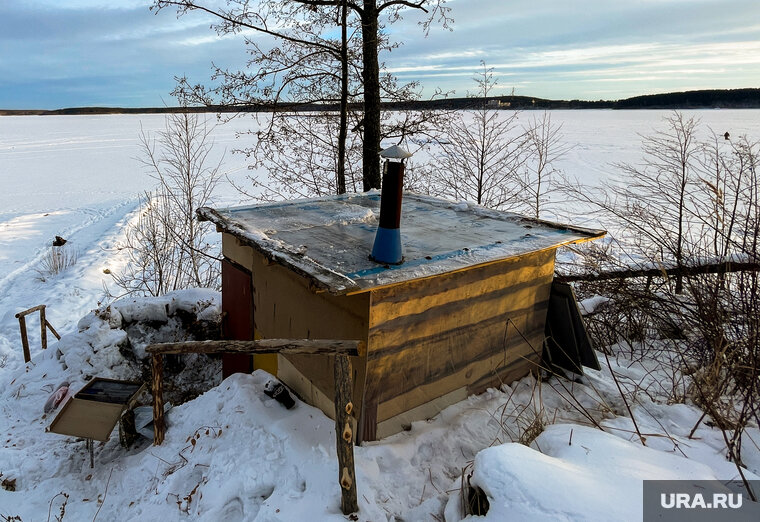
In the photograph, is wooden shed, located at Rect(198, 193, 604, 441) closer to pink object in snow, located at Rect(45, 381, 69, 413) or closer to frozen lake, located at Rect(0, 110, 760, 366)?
pink object in snow, located at Rect(45, 381, 69, 413)

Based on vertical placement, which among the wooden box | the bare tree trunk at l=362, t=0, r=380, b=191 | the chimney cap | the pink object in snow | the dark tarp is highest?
the bare tree trunk at l=362, t=0, r=380, b=191

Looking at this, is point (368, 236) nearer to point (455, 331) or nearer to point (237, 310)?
point (455, 331)

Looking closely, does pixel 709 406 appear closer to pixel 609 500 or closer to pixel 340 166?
pixel 609 500

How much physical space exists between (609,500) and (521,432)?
161cm

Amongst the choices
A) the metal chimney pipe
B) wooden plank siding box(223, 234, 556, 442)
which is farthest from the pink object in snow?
the metal chimney pipe

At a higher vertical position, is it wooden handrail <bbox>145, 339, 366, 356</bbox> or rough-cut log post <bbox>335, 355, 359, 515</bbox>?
wooden handrail <bbox>145, 339, 366, 356</bbox>

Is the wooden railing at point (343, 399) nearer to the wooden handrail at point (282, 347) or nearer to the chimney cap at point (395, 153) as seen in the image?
the wooden handrail at point (282, 347)

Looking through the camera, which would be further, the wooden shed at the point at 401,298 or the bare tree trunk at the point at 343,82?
the bare tree trunk at the point at 343,82

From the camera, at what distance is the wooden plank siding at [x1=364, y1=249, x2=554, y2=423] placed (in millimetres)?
3969

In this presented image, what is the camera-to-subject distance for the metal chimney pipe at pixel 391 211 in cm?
393

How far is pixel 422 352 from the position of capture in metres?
4.28

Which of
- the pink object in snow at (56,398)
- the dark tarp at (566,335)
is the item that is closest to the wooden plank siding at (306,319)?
the dark tarp at (566,335)

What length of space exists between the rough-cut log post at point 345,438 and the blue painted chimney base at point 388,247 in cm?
109

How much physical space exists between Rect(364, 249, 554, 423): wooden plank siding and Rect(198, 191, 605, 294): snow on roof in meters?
0.22
